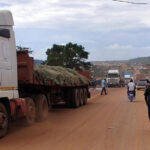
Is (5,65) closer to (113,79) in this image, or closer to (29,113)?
(29,113)

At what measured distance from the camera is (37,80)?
13141mm

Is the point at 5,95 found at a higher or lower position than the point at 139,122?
higher

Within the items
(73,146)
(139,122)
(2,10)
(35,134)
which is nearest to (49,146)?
(73,146)

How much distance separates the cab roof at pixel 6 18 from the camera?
1084cm

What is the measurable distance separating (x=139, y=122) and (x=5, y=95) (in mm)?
5637

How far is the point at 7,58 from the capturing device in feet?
33.8

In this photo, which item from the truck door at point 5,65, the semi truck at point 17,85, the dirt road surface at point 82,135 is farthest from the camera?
the semi truck at point 17,85

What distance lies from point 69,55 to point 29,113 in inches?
1858

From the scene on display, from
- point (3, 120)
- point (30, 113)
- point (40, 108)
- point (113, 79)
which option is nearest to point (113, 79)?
point (113, 79)

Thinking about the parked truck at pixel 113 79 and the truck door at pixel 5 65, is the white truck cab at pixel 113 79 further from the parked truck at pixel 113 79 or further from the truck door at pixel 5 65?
the truck door at pixel 5 65

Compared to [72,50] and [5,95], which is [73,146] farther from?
[72,50]

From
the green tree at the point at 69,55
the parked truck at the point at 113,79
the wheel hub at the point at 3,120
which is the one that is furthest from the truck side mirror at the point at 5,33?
the parked truck at the point at 113,79

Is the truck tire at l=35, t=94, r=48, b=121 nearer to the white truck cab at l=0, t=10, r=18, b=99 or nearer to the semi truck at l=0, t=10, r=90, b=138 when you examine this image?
the semi truck at l=0, t=10, r=90, b=138

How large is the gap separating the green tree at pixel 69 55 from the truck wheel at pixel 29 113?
148 feet
